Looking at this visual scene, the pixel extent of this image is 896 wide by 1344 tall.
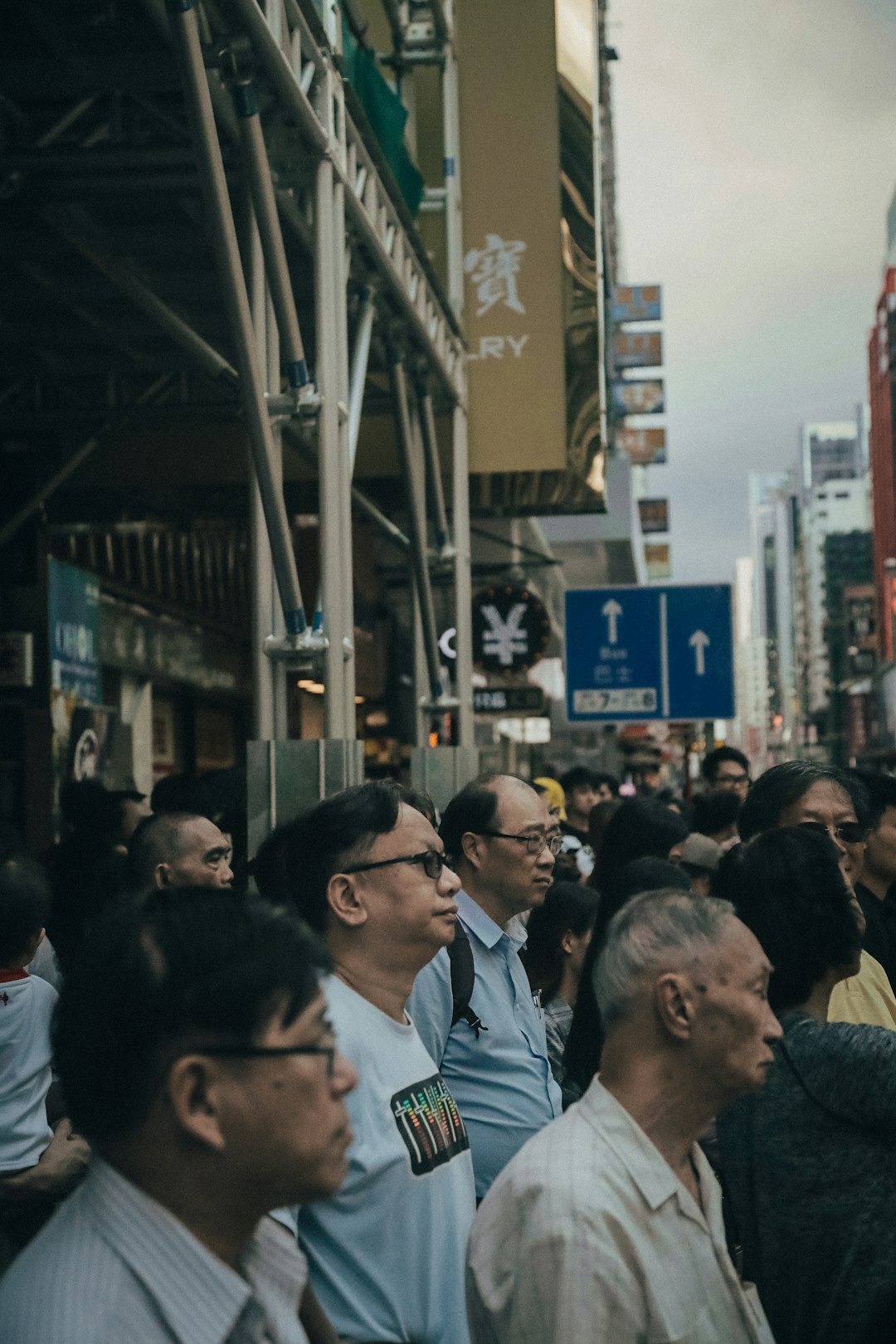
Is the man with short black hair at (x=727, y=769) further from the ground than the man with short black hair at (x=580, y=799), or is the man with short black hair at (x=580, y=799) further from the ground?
the man with short black hair at (x=727, y=769)

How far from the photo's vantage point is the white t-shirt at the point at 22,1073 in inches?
165

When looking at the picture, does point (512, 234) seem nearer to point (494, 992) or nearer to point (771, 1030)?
point (494, 992)

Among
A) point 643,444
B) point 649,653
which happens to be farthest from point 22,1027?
point 643,444

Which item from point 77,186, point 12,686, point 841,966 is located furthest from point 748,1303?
point 12,686

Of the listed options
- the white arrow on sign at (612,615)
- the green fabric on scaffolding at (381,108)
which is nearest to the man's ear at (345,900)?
the green fabric on scaffolding at (381,108)

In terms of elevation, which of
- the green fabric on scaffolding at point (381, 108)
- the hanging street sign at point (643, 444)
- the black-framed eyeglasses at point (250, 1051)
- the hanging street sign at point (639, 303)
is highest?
the hanging street sign at point (639, 303)

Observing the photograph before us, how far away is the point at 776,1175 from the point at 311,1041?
1.53 meters

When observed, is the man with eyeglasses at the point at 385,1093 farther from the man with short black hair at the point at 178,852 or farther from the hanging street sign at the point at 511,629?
the hanging street sign at the point at 511,629

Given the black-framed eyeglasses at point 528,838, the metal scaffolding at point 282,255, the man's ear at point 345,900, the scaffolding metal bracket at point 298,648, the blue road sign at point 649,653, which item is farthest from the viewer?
the blue road sign at point 649,653

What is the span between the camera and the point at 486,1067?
4.21 m

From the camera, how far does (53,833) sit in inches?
524

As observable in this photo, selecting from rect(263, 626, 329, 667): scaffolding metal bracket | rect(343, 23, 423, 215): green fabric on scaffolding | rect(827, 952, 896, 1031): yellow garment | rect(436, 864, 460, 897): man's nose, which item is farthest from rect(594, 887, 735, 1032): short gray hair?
rect(343, 23, 423, 215): green fabric on scaffolding

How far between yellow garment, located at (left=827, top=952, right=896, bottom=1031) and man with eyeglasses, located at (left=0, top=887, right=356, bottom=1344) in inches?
92.3

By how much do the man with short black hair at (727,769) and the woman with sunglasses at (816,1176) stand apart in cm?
878
